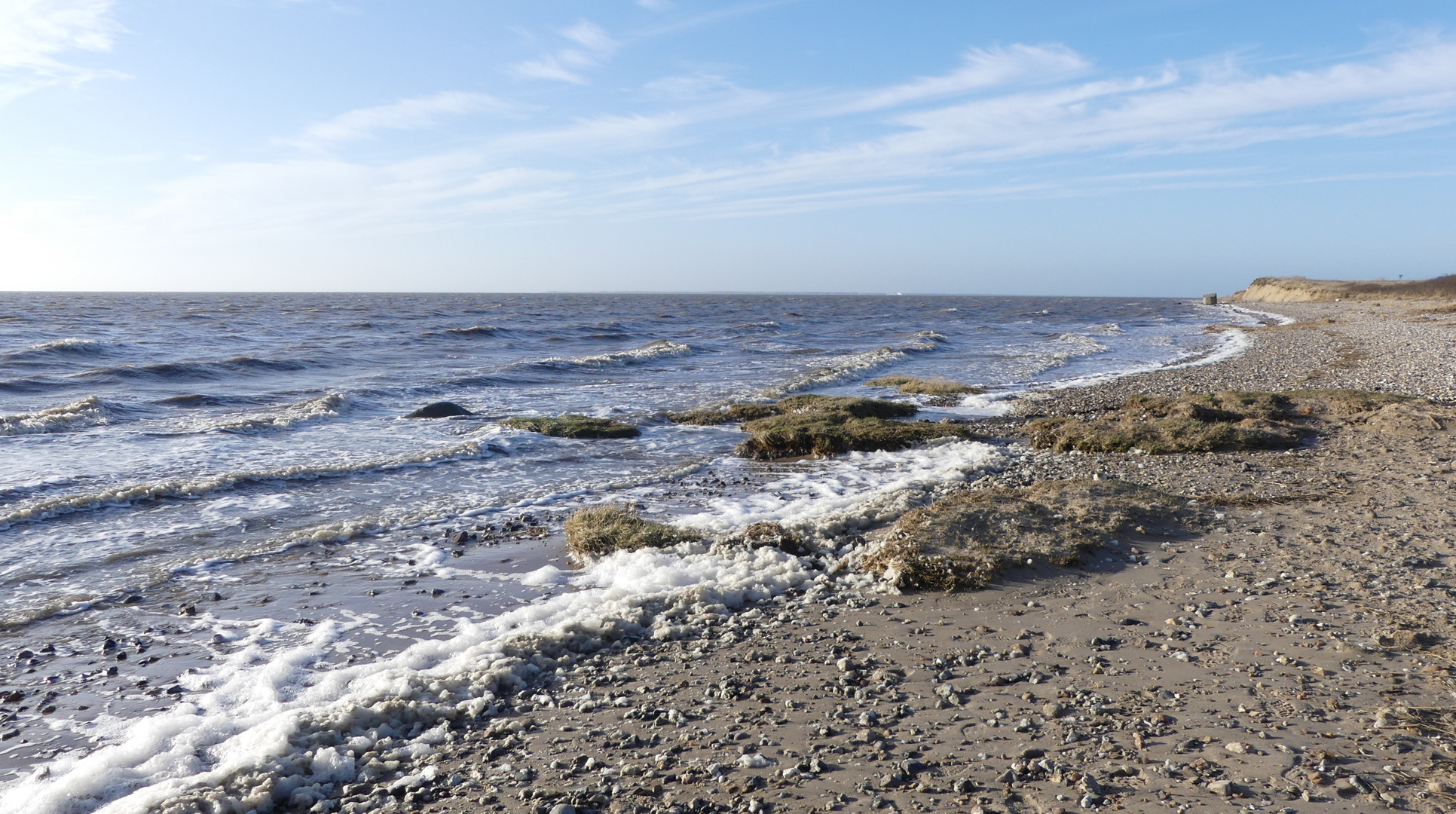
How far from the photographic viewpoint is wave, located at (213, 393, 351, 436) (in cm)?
1902

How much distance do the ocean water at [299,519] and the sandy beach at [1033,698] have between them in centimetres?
123

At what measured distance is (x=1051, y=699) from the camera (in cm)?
529

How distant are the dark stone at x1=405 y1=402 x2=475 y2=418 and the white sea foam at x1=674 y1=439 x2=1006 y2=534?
464 inches

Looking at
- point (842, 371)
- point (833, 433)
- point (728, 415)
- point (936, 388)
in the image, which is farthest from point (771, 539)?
point (842, 371)

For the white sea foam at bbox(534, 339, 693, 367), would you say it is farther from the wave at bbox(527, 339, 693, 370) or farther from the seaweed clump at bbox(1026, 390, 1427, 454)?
the seaweed clump at bbox(1026, 390, 1427, 454)

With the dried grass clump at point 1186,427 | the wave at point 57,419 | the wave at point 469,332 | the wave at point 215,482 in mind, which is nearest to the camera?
the wave at point 215,482

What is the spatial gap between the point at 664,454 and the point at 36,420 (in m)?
15.9

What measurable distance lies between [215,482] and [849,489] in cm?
1078

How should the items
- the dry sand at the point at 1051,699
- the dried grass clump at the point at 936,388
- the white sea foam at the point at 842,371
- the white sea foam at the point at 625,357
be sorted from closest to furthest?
the dry sand at the point at 1051,699
the dried grass clump at the point at 936,388
the white sea foam at the point at 842,371
the white sea foam at the point at 625,357

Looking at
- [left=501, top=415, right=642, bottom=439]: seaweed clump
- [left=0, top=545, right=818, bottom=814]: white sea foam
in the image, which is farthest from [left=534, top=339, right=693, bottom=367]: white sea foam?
[left=0, top=545, right=818, bottom=814]: white sea foam

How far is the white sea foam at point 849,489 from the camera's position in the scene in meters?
10.4

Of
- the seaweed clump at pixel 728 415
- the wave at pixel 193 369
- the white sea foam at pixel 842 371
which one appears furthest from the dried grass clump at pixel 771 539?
the wave at pixel 193 369

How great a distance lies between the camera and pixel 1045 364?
34188 millimetres

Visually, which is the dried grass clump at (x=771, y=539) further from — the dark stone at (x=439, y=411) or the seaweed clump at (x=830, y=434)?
the dark stone at (x=439, y=411)
